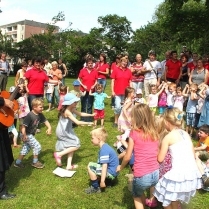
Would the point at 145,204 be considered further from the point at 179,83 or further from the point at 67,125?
the point at 179,83

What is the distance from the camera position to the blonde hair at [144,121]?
4305mm

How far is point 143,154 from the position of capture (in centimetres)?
432

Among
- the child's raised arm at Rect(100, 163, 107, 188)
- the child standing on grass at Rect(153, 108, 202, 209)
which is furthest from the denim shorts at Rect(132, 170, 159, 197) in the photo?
the child's raised arm at Rect(100, 163, 107, 188)

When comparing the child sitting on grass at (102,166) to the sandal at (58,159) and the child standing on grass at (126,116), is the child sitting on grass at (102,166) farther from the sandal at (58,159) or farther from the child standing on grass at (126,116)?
the child standing on grass at (126,116)

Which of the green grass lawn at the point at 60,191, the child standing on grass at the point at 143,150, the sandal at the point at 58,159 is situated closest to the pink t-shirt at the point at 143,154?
the child standing on grass at the point at 143,150

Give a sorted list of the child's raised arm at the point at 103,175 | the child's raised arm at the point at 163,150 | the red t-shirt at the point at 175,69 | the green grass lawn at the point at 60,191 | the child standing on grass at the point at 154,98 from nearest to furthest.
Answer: the child's raised arm at the point at 163,150
the green grass lawn at the point at 60,191
the child's raised arm at the point at 103,175
the child standing on grass at the point at 154,98
the red t-shirt at the point at 175,69

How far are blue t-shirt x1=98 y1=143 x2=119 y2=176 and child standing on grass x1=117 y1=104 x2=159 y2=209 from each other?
1.01m

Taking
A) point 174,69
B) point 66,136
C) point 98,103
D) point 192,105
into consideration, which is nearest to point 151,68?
point 174,69

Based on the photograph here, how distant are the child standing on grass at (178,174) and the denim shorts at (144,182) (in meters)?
0.15

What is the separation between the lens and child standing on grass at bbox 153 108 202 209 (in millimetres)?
4027

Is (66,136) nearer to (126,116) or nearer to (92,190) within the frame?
(92,190)

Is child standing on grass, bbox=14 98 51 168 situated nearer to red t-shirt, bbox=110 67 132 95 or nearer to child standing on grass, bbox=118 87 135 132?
child standing on grass, bbox=118 87 135 132

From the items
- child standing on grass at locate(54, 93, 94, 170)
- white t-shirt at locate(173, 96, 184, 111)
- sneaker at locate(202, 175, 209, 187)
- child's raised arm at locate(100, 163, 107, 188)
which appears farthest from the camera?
white t-shirt at locate(173, 96, 184, 111)

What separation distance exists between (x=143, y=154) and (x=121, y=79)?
5.89m
